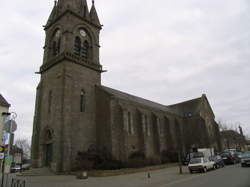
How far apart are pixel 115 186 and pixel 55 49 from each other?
910 inches

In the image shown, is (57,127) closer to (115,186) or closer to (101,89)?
(101,89)

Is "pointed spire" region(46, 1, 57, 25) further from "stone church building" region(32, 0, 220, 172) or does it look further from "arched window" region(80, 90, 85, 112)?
"arched window" region(80, 90, 85, 112)

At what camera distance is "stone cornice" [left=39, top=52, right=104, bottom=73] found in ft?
87.8

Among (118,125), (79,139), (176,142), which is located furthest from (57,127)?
(176,142)

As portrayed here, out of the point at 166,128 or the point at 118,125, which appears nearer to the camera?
the point at 118,125

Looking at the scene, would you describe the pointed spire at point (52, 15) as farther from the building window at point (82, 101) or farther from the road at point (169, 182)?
the road at point (169, 182)

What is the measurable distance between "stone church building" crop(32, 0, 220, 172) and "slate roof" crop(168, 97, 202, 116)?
1446cm

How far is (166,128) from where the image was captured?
1566 inches

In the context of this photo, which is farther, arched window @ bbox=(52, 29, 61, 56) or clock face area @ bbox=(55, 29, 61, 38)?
clock face area @ bbox=(55, 29, 61, 38)

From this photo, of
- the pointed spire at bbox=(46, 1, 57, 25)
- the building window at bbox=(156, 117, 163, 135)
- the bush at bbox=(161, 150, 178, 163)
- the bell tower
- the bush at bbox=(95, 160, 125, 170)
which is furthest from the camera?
the building window at bbox=(156, 117, 163, 135)

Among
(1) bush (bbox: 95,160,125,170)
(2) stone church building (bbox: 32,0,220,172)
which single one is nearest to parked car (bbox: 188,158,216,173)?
(1) bush (bbox: 95,160,125,170)

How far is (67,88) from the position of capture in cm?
2511

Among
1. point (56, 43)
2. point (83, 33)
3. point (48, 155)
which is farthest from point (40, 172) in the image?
point (83, 33)

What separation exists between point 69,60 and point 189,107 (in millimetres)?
32496
